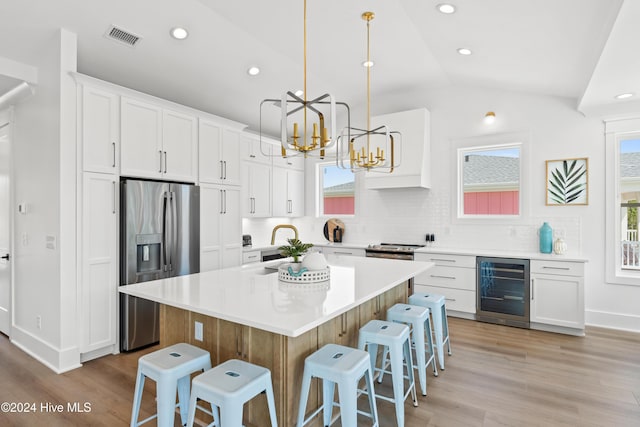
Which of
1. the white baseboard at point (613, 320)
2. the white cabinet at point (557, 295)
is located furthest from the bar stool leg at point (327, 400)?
the white baseboard at point (613, 320)

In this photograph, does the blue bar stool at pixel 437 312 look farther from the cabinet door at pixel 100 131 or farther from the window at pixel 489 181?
the cabinet door at pixel 100 131

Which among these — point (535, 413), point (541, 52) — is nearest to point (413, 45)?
point (541, 52)

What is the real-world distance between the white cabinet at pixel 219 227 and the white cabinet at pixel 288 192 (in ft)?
3.75

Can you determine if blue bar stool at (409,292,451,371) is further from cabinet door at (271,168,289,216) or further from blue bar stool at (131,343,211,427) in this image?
cabinet door at (271,168,289,216)

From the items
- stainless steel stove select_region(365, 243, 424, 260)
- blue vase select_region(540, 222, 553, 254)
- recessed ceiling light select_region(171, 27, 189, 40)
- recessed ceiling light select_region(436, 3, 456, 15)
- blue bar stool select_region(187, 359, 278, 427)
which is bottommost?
blue bar stool select_region(187, 359, 278, 427)

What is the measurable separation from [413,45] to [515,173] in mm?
2161

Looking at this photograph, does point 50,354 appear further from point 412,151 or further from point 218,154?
point 412,151

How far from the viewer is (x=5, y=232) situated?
13.6 ft

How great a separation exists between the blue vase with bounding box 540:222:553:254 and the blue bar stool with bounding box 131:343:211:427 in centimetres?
408

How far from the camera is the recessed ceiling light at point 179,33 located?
3503 millimetres

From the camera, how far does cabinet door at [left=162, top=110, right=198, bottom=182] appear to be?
3.94 meters

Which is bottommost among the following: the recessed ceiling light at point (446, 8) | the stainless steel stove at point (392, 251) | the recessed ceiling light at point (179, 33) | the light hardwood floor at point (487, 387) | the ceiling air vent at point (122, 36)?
the light hardwood floor at point (487, 387)

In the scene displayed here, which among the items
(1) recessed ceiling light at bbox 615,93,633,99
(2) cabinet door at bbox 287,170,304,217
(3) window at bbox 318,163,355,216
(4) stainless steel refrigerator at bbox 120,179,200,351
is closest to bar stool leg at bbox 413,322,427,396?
(4) stainless steel refrigerator at bbox 120,179,200,351

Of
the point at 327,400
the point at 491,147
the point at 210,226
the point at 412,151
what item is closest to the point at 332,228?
the point at 412,151
